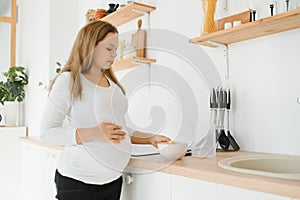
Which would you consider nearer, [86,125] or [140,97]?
[86,125]

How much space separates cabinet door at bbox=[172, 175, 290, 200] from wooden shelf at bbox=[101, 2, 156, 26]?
4.28ft

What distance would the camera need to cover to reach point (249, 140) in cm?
151

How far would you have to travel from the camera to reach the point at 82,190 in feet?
4.19

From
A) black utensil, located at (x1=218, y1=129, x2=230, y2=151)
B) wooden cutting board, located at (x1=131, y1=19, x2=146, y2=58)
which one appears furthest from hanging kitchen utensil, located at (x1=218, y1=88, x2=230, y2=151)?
wooden cutting board, located at (x1=131, y1=19, x2=146, y2=58)

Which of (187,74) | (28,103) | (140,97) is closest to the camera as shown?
(187,74)

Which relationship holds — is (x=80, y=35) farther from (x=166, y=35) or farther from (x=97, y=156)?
(x=166, y=35)

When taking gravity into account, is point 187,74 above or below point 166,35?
below

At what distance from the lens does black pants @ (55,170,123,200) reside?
4.20 ft

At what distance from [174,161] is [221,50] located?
29.3 inches

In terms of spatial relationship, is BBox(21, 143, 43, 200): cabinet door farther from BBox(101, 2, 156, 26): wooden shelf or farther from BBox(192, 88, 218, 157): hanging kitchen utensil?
BBox(192, 88, 218, 157): hanging kitchen utensil

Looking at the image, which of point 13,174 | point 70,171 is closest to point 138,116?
point 70,171

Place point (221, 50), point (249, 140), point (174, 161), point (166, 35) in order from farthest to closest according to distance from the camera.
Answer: point (166, 35) → point (221, 50) → point (249, 140) → point (174, 161)

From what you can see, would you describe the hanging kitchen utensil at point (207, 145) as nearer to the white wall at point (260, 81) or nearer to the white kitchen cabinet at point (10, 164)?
the white wall at point (260, 81)

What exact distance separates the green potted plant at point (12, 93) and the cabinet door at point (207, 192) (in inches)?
110
